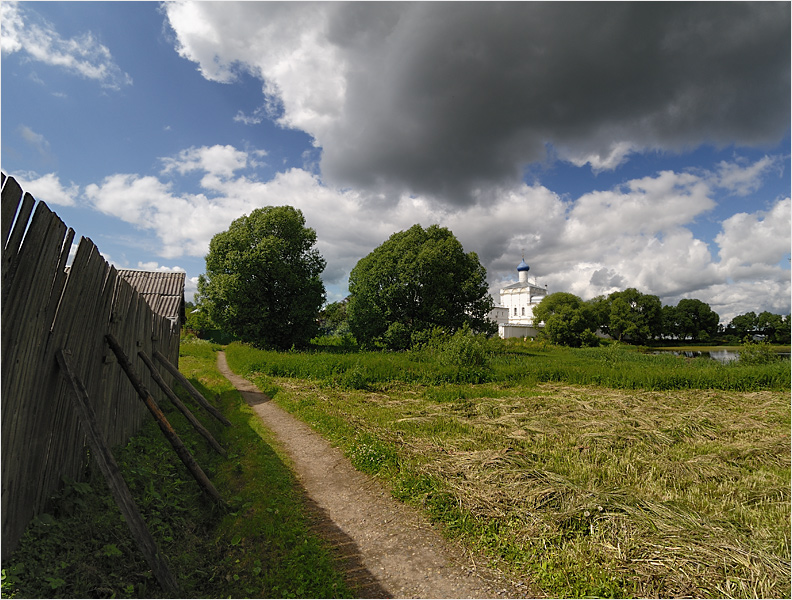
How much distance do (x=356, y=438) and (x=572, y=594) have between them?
510 cm

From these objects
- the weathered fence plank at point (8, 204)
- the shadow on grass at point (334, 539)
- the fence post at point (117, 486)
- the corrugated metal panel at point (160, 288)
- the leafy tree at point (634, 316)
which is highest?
the leafy tree at point (634, 316)

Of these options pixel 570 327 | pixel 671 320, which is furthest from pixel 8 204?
pixel 671 320

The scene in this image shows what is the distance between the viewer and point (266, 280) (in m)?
28.3

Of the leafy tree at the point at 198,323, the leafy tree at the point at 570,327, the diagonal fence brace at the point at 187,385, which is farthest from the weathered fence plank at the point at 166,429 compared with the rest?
the leafy tree at the point at 570,327

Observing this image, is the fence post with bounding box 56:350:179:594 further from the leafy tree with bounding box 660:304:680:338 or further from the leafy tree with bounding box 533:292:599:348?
the leafy tree with bounding box 660:304:680:338

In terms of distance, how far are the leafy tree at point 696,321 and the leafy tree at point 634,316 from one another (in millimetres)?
13649

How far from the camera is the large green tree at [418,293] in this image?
30.5 meters

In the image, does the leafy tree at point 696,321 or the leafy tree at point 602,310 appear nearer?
the leafy tree at point 602,310

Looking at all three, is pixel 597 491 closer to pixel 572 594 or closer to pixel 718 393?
pixel 572 594

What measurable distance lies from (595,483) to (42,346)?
22.7 ft

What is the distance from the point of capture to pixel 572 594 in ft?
12.1

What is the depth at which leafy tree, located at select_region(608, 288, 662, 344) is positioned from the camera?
7118cm

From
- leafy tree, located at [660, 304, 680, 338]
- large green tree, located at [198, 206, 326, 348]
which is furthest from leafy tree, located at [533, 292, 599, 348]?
large green tree, located at [198, 206, 326, 348]

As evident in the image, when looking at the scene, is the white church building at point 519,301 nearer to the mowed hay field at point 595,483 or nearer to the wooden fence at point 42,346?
the mowed hay field at point 595,483
